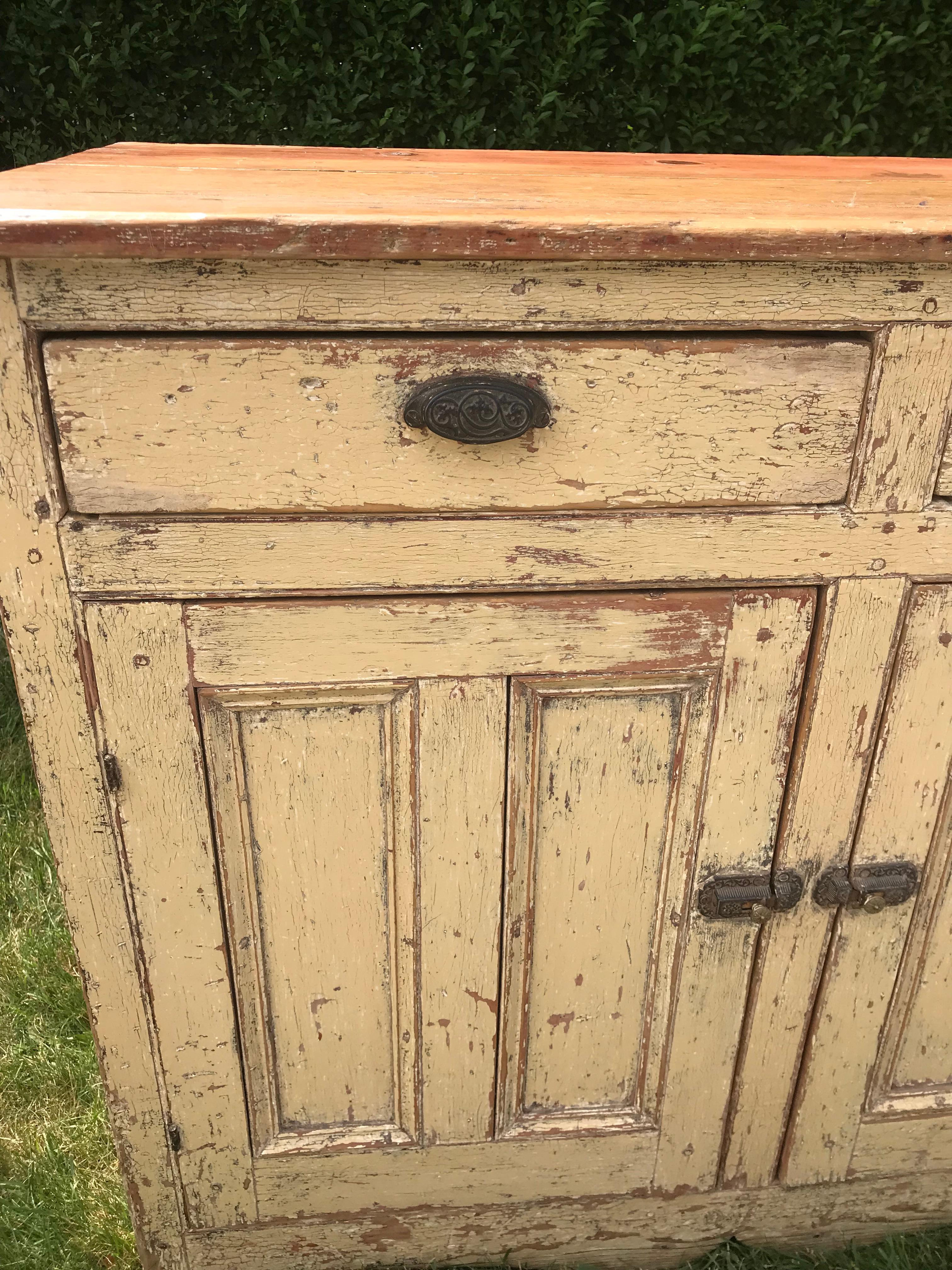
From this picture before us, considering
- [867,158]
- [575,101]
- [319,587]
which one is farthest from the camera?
[575,101]

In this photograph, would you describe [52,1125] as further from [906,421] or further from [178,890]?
[906,421]

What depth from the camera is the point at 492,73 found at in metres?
2.18

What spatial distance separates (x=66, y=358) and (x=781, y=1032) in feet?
4.17

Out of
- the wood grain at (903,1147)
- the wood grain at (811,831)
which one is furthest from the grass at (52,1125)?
→ the wood grain at (811,831)

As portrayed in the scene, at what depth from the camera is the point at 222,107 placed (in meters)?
2.29

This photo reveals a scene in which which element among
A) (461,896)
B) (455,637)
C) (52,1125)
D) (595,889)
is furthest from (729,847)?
(52,1125)

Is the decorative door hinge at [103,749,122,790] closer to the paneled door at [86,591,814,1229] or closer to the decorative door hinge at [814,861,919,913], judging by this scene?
the paneled door at [86,591,814,1229]

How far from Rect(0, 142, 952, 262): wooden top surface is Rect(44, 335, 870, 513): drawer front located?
3.8 inches

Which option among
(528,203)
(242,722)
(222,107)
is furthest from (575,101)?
(242,722)

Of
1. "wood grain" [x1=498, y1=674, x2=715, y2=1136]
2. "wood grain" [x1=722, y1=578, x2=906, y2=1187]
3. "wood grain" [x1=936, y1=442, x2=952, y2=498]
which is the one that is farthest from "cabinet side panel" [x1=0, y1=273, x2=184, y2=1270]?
"wood grain" [x1=936, y1=442, x2=952, y2=498]

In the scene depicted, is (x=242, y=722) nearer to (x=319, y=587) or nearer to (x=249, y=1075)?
Answer: (x=319, y=587)

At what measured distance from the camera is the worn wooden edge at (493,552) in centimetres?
105

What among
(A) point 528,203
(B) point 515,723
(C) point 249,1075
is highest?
(A) point 528,203

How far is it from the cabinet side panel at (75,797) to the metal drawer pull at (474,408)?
39cm
